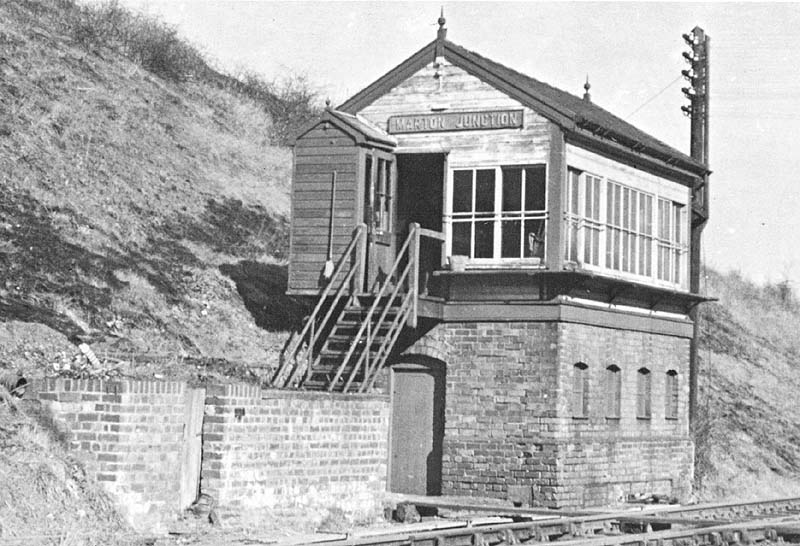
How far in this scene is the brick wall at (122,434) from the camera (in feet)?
52.3

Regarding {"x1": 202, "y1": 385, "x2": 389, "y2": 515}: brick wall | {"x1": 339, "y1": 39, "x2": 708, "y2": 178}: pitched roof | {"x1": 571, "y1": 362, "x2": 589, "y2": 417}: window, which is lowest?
{"x1": 202, "y1": 385, "x2": 389, "y2": 515}: brick wall

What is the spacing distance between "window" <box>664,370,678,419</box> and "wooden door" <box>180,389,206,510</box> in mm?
13895

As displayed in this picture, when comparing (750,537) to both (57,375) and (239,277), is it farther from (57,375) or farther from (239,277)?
(239,277)

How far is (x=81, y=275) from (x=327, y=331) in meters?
5.11

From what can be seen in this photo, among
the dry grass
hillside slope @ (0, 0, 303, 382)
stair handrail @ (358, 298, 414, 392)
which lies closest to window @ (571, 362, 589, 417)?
stair handrail @ (358, 298, 414, 392)

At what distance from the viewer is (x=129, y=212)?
3109cm

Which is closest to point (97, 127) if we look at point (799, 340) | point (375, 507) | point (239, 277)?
point (239, 277)

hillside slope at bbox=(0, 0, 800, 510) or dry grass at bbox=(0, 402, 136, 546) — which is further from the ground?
hillside slope at bbox=(0, 0, 800, 510)

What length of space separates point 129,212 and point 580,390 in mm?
11762

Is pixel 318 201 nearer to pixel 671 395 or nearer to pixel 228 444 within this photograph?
pixel 228 444

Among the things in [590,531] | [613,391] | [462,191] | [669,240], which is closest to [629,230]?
[669,240]

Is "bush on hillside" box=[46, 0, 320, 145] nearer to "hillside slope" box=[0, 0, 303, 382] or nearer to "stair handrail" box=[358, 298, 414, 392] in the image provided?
"hillside slope" box=[0, 0, 303, 382]

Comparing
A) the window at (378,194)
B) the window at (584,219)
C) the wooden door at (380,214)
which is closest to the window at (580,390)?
the window at (584,219)

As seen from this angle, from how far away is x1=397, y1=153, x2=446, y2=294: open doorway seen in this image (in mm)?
25734
